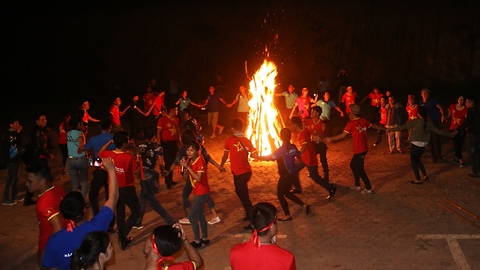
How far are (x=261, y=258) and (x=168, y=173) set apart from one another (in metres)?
5.29

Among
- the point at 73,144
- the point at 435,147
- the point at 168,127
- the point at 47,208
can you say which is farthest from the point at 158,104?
the point at 47,208

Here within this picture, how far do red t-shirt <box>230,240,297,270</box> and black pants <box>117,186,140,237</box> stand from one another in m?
4.22

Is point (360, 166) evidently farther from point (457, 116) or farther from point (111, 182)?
point (111, 182)

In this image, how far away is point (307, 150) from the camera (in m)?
10.4

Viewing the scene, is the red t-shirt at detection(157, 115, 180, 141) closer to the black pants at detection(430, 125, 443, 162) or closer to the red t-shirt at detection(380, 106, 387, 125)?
the red t-shirt at detection(380, 106, 387, 125)

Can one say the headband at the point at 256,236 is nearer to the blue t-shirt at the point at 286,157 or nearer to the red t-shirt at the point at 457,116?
the blue t-shirt at the point at 286,157

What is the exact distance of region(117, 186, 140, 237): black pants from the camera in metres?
8.26

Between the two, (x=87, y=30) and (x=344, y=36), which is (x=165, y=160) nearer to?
(x=344, y=36)

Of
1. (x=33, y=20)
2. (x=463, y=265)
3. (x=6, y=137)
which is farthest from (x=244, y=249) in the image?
(x=33, y=20)

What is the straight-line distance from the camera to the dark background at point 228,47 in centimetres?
3156

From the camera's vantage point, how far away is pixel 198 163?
8.17 metres

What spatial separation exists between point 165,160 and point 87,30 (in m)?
33.4

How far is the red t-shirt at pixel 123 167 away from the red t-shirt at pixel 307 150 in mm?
3602

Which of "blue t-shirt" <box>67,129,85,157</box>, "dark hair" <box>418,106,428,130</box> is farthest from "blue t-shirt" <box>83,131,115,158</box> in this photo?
"dark hair" <box>418,106,428,130</box>
